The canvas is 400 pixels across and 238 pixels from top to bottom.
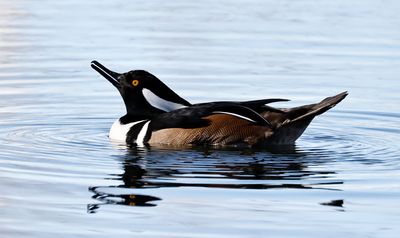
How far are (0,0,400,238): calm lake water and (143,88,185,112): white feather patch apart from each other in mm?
616

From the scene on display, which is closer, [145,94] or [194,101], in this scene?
[145,94]

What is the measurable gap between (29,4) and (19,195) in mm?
13108

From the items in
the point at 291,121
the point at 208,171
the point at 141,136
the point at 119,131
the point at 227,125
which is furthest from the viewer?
the point at 119,131

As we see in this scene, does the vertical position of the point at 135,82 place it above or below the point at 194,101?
below

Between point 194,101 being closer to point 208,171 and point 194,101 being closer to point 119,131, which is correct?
point 119,131

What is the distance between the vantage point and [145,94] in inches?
496

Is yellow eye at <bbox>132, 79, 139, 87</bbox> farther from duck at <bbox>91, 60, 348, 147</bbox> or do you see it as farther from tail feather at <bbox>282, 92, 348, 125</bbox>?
tail feather at <bbox>282, 92, 348, 125</bbox>

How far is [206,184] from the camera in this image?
9.88 metres

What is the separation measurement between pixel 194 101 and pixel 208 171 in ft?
12.9

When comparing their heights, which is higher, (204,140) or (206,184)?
(204,140)

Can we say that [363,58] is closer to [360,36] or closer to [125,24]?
[360,36]

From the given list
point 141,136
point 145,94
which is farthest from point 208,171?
point 145,94

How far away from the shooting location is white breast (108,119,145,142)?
12.3 m

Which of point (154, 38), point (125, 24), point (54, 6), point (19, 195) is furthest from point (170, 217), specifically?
point (54, 6)
